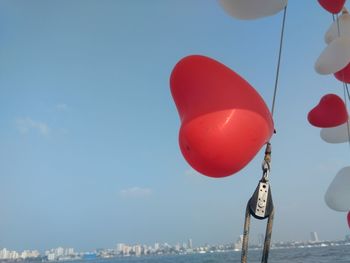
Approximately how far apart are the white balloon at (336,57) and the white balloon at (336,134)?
588mm

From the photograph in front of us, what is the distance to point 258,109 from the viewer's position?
150 centimetres

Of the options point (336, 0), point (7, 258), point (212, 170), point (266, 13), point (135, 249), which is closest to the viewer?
point (212, 170)

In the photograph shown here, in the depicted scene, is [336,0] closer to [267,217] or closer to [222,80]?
[222,80]

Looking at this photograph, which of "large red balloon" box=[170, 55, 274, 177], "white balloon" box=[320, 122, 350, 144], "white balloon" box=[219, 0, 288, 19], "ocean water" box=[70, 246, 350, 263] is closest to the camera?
"large red balloon" box=[170, 55, 274, 177]

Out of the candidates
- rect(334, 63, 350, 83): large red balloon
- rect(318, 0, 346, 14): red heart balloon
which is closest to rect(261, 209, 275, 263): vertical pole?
rect(334, 63, 350, 83): large red balloon

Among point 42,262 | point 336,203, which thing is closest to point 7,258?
point 42,262

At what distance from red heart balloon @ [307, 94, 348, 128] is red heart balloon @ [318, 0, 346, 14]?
582 millimetres

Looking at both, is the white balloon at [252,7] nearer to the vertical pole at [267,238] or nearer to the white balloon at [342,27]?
the white balloon at [342,27]

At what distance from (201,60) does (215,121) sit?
0.37 m

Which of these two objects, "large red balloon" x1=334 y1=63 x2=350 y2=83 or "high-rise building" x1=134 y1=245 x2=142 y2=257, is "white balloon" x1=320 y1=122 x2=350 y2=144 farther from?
"high-rise building" x1=134 y1=245 x2=142 y2=257

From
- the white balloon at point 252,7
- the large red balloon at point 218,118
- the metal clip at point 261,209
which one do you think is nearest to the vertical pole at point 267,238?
the metal clip at point 261,209

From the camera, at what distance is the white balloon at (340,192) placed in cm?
Answer: 225

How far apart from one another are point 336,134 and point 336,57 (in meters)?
0.75

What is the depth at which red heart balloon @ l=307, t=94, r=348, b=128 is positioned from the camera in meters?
2.24
